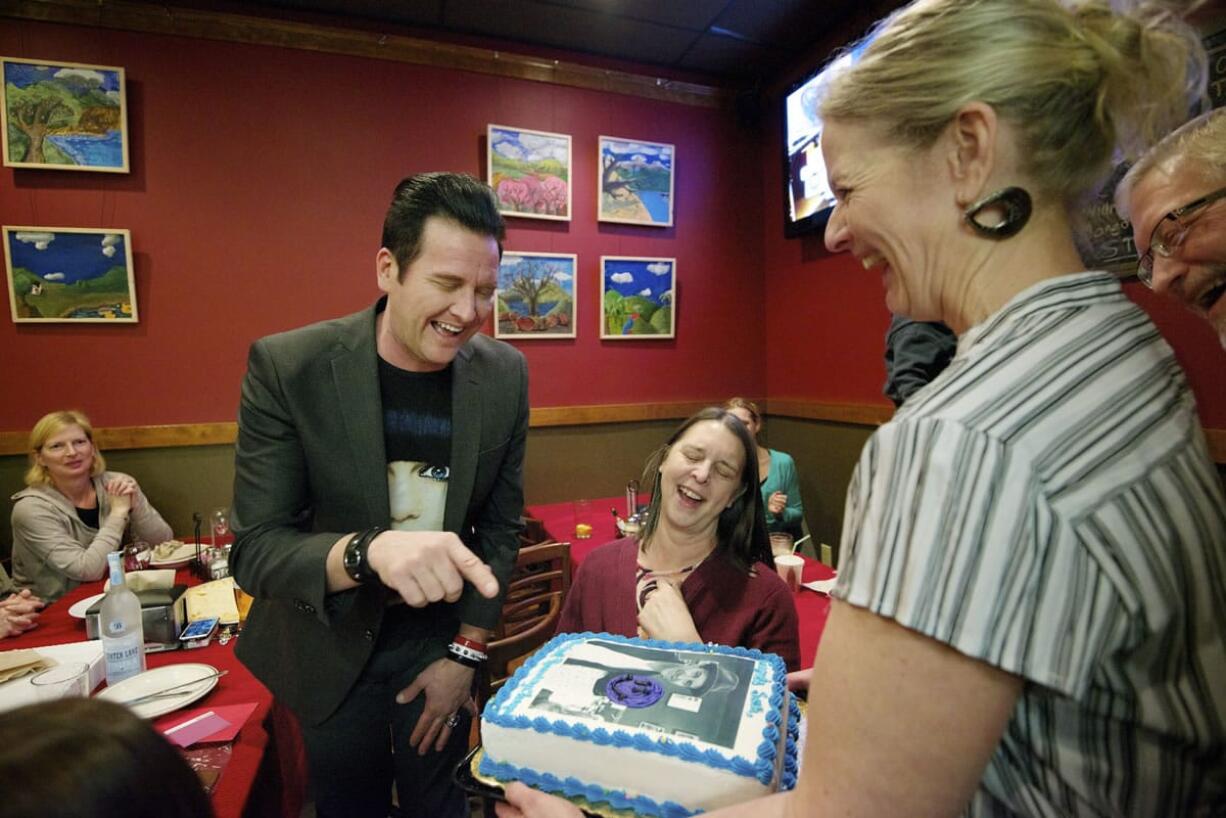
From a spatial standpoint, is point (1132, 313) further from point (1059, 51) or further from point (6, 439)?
point (6, 439)

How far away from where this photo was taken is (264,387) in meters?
1.39

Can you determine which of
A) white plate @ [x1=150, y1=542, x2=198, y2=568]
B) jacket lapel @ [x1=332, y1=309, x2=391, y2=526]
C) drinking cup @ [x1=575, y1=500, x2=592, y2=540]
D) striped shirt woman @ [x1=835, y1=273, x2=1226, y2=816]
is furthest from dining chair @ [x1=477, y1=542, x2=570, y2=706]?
striped shirt woman @ [x1=835, y1=273, x2=1226, y2=816]

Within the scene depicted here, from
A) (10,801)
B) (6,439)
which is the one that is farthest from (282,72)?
(10,801)

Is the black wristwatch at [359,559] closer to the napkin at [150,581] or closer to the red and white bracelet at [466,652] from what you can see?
the red and white bracelet at [466,652]

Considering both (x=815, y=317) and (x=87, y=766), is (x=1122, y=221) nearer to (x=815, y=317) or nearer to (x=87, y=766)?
(x=815, y=317)

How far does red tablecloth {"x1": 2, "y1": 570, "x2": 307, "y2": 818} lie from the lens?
121cm

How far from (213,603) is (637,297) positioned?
3.29m

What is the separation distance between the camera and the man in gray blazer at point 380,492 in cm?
137

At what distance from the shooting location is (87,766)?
54cm

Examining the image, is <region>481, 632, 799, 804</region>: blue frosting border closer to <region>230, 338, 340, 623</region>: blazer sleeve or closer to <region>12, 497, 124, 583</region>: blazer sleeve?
<region>230, 338, 340, 623</region>: blazer sleeve

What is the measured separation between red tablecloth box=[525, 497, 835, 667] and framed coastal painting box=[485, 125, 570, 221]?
2.01m

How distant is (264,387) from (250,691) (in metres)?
0.81

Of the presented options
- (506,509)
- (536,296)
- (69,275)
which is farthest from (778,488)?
(69,275)

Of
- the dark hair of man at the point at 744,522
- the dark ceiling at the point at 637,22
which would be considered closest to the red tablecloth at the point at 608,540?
the dark hair of man at the point at 744,522
